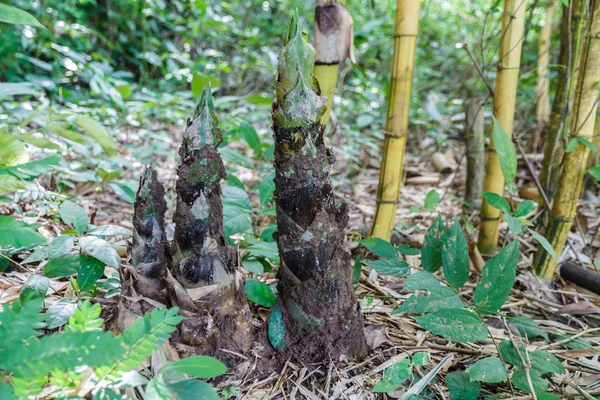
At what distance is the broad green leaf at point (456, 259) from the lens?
1091mm

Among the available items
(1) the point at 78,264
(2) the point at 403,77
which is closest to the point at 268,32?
(2) the point at 403,77

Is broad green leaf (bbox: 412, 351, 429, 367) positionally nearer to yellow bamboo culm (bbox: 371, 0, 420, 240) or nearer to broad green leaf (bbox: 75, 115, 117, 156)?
yellow bamboo culm (bbox: 371, 0, 420, 240)

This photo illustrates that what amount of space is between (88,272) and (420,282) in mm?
755

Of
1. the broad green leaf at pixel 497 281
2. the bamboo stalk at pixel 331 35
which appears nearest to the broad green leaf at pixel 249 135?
the bamboo stalk at pixel 331 35

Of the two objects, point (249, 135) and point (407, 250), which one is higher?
point (249, 135)

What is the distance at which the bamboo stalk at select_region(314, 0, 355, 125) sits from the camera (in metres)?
1.38

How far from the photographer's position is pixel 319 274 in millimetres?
978

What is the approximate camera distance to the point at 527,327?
46.8 inches

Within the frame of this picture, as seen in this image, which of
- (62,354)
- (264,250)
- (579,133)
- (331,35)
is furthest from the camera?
(579,133)

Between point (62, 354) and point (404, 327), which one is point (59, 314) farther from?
point (404, 327)

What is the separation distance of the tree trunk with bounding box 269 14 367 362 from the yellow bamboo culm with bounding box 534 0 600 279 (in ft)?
3.02

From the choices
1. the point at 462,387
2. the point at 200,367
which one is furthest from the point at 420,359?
the point at 200,367

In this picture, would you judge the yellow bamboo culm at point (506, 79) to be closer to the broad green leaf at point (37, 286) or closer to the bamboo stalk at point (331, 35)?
the bamboo stalk at point (331, 35)

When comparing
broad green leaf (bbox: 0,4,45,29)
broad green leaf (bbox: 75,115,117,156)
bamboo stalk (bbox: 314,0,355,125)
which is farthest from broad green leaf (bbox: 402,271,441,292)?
broad green leaf (bbox: 75,115,117,156)
